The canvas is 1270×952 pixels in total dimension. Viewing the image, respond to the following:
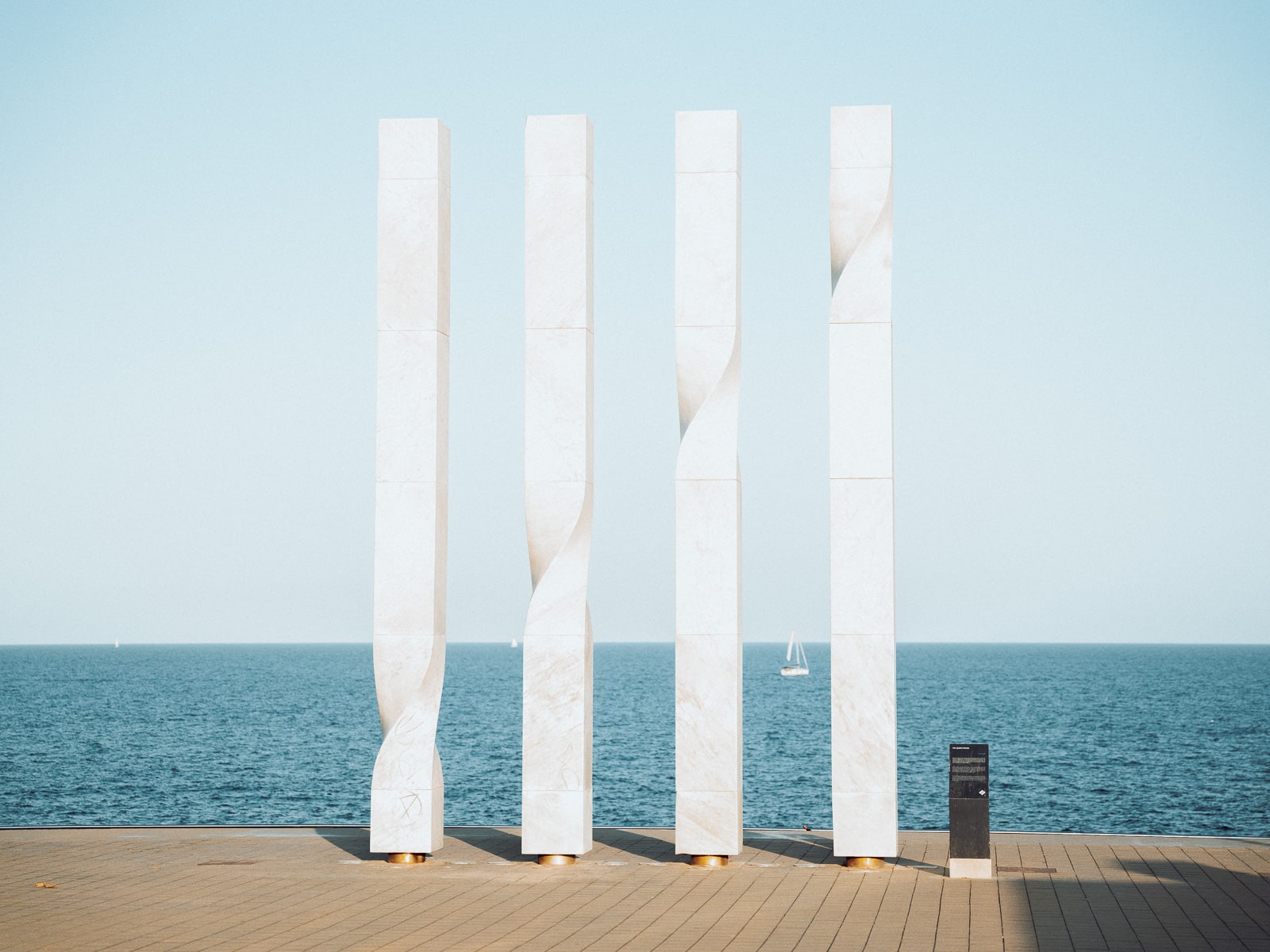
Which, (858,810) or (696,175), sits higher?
(696,175)

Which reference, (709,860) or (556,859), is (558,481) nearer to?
(556,859)

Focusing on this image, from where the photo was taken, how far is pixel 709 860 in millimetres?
18484

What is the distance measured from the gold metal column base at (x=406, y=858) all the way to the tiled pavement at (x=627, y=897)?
0.25 meters

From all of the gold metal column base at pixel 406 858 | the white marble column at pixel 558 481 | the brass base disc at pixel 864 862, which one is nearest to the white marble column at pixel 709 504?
the white marble column at pixel 558 481

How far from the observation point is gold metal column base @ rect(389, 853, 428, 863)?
19.0 meters

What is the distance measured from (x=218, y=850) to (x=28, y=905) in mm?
4264

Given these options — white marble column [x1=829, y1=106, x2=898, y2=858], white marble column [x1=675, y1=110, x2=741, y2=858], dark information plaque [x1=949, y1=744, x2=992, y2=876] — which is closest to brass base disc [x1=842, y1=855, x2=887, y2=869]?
white marble column [x1=829, y1=106, x2=898, y2=858]

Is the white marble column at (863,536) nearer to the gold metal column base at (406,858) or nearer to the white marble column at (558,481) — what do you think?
the white marble column at (558,481)

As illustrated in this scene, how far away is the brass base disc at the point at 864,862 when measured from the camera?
18.2m

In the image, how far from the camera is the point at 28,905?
52.8 feet

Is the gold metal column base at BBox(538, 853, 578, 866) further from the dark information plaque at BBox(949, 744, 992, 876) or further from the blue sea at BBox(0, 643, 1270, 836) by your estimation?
the blue sea at BBox(0, 643, 1270, 836)

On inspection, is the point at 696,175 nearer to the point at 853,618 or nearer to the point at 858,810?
the point at 853,618

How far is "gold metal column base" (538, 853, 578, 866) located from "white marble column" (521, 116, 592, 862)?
0.07 feet

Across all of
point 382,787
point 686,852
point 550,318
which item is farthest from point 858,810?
point 550,318
